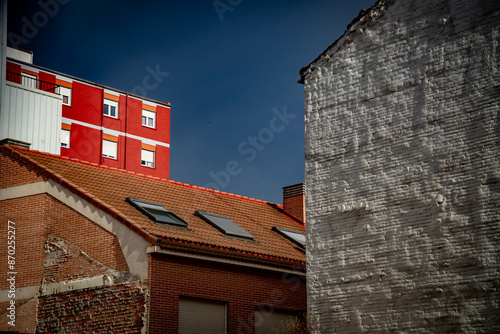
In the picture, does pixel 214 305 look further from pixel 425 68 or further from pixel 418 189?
pixel 425 68

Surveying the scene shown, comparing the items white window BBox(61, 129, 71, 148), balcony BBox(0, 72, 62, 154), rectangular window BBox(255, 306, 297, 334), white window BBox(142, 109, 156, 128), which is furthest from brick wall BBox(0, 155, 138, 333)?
white window BBox(142, 109, 156, 128)

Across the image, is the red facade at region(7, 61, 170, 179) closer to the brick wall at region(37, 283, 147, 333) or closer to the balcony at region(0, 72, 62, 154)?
the balcony at region(0, 72, 62, 154)

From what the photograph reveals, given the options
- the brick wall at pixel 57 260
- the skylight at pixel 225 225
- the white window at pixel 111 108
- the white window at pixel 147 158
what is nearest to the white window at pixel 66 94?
the white window at pixel 111 108

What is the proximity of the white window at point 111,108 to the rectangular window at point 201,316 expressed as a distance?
3159 cm

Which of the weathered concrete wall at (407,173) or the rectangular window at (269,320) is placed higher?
the weathered concrete wall at (407,173)

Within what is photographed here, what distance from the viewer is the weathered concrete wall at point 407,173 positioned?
12.4m

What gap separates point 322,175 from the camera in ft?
48.3

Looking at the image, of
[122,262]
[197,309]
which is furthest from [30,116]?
[197,309]

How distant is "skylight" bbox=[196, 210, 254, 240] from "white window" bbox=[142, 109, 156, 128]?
29.5m

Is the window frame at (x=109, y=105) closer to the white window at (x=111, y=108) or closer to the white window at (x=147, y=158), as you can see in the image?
the white window at (x=111, y=108)

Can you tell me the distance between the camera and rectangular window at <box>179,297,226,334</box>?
54.5ft

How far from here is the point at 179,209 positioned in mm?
19891

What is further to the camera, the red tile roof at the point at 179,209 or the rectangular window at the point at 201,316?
the red tile roof at the point at 179,209

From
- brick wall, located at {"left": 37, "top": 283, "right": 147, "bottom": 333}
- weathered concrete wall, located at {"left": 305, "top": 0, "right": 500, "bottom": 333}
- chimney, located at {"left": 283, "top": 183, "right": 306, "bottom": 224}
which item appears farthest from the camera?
chimney, located at {"left": 283, "top": 183, "right": 306, "bottom": 224}
